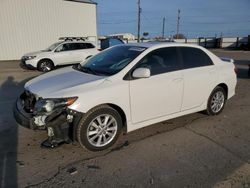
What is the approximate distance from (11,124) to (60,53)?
9.39 meters

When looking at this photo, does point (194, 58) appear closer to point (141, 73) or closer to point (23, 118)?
point (141, 73)

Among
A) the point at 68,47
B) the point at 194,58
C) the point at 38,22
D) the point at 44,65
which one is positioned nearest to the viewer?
the point at 194,58

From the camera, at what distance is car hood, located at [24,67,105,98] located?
383 cm

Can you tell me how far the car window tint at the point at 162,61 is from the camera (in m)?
4.56

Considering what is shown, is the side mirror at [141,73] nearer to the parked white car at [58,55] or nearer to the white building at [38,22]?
the parked white car at [58,55]

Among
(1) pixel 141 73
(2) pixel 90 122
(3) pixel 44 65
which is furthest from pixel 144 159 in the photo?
(3) pixel 44 65

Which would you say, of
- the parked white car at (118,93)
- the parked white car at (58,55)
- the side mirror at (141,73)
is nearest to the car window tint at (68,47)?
the parked white car at (58,55)

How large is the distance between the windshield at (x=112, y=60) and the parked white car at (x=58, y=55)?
355 inches

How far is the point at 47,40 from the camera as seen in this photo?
A: 81.1 feet

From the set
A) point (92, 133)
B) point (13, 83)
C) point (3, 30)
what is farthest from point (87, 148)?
point (3, 30)

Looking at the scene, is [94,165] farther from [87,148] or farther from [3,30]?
[3,30]

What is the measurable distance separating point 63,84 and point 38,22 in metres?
22.1

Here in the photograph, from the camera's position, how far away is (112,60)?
486cm

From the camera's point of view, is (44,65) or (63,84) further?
(44,65)
